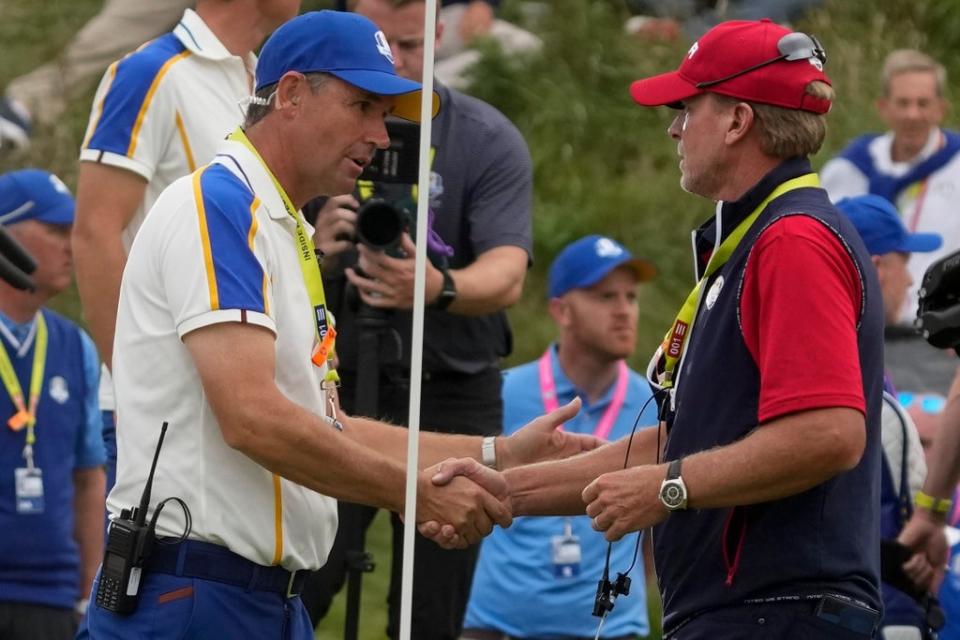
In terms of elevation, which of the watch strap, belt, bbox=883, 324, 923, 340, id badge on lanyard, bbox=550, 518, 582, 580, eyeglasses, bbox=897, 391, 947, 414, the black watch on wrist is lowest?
id badge on lanyard, bbox=550, 518, 582, 580

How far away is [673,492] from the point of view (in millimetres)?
4297

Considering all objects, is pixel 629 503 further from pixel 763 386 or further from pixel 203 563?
pixel 203 563

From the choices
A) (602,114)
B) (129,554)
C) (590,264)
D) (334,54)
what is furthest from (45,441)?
(602,114)

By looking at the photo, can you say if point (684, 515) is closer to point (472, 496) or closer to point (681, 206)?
point (472, 496)

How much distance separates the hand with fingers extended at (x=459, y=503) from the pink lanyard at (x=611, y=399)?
8.14 ft

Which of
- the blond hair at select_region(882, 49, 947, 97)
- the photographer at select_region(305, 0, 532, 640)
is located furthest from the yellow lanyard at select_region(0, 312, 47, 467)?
the blond hair at select_region(882, 49, 947, 97)

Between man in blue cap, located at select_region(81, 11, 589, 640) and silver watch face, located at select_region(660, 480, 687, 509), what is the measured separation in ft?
2.28

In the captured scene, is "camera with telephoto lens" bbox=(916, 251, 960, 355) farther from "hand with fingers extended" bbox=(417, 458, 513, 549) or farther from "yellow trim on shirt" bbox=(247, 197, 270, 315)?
"yellow trim on shirt" bbox=(247, 197, 270, 315)

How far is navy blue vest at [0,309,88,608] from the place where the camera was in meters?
7.19

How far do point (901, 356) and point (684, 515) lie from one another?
13.5 feet

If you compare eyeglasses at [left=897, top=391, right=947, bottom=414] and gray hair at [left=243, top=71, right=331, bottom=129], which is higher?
gray hair at [left=243, top=71, right=331, bottom=129]

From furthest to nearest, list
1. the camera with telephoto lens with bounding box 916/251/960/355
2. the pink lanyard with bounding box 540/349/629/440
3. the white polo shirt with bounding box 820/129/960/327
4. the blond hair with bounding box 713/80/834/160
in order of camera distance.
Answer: the white polo shirt with bounding box 820/129/960/327 < the pink lanyard with bounding box 540/349/629/440 < the camera with telephoto lens with bounding box 916/251/960/355 < the blond hair with bounding box 713/80/834/160

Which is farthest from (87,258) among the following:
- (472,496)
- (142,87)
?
(472,496)

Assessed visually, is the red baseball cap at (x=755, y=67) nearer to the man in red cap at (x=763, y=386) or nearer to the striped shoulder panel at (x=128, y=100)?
the man in red cap at (x=763, y=386)
